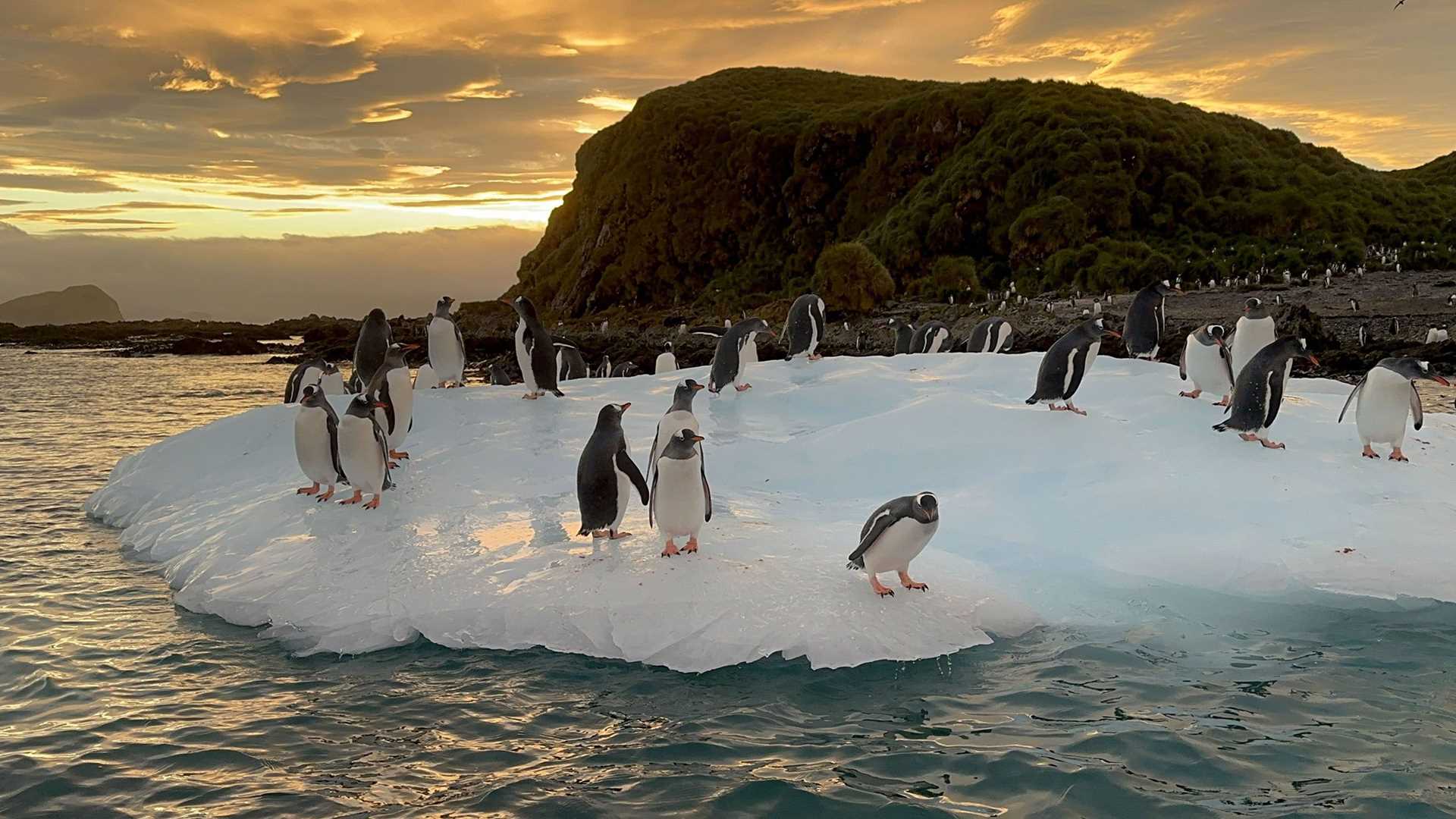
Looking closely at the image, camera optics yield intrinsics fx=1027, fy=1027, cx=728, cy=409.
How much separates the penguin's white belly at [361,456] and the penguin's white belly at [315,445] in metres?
0.20

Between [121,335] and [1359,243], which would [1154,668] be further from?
[121,335]

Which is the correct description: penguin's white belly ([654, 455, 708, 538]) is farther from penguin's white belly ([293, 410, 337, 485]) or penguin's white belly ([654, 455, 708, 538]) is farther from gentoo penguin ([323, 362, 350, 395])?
gentoo penguin ([323, 362, 350, 395])

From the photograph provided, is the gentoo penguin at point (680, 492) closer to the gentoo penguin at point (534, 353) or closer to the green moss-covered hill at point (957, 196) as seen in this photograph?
the gentoo penguin at point (534, 353)

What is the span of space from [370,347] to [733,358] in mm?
3907

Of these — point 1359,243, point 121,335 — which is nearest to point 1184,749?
point 1359,243

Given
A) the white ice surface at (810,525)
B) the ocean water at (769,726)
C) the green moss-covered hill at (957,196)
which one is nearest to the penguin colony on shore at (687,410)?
the white ice surface at (810,525)

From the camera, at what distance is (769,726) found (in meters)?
5.02

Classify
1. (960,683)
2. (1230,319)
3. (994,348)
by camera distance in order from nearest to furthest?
(960,683), (994,348), (1230,319)

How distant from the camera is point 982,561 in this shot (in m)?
7.13

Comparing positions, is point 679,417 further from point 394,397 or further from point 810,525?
point 394,397

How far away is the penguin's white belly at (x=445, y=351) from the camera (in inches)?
471

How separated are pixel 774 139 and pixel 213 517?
71.7 metres

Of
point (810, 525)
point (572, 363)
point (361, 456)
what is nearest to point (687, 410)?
point (810, 525)

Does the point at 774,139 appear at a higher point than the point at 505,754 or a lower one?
higher
